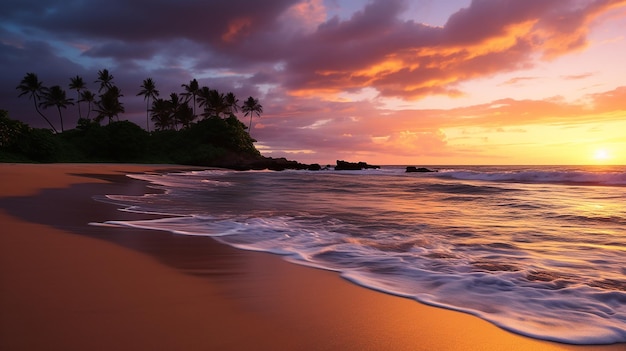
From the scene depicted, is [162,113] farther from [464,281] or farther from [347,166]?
[464,281]

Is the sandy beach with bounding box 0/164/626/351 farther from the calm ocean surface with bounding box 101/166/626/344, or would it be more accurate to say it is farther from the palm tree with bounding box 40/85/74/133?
the palm tree with bounding box 40/85/74/133

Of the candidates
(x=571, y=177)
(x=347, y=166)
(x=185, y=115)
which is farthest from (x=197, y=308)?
(x=185, y=115)

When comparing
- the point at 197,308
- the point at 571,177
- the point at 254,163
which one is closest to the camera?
the point at 197,308

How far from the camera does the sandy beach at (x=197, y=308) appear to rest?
6.13ft

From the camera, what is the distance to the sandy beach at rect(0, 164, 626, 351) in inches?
73.5

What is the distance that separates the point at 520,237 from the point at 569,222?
2.48 metres

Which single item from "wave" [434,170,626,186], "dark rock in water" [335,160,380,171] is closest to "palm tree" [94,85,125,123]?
"dark rock in water" [335,160,380,171]

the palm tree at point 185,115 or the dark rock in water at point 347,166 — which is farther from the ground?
the palm tree at point 185,115

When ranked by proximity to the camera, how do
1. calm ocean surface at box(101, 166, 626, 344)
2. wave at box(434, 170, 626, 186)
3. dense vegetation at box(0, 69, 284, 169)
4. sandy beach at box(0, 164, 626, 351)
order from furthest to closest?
dense vegetation at box(0, 69, 284, 169), wave at box(434, 170, 626, 186), calm ocean surface at box(101, 166, 626, 344), sandy beach at box(0, 164, 626, 351)

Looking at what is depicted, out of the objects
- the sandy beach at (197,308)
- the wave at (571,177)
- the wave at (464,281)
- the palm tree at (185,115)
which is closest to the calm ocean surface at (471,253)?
the wave at (464,281)

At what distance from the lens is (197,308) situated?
2303 millimetres

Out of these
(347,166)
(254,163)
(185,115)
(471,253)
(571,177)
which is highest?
(185,115)

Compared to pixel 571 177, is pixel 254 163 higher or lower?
higher

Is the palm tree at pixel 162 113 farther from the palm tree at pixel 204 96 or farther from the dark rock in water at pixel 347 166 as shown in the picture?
the dark rock in water at pixel 347 166
